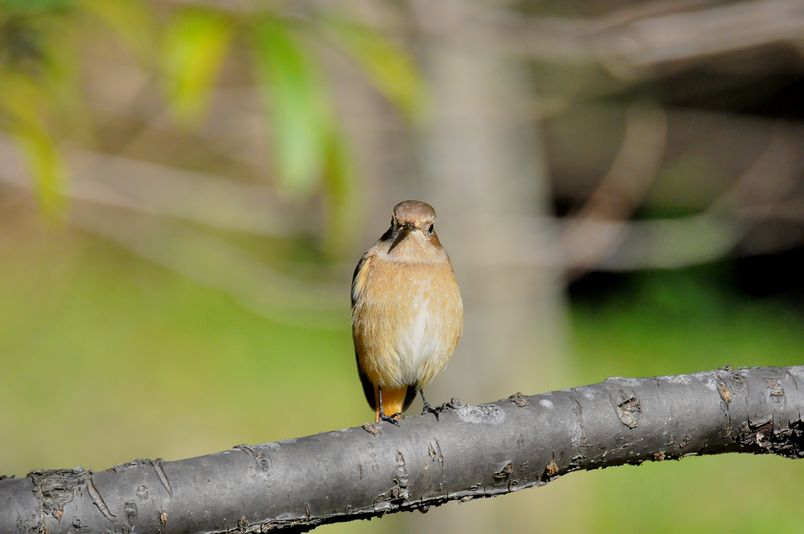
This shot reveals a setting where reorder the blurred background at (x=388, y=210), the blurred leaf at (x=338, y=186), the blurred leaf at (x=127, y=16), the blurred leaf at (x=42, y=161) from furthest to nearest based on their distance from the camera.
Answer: the blurred background at (x=388, y=210) < the blurred leaf at (x=338, y=186) < the blurred leaf at (x=127, y=16) < the blurred leaf at (x=42, y=161)

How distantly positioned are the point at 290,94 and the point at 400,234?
160 cm

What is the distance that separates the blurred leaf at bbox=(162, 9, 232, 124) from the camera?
2.13 metres

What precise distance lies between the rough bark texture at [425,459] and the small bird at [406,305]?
3.85ft

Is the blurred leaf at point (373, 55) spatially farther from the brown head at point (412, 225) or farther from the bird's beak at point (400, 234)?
the bird's beak at point (400, 234)

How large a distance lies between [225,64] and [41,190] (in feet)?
29.3

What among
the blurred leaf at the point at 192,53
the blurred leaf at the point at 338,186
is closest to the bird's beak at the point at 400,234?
the blurred leaf at the point at 338,186

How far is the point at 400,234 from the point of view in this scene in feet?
12.1

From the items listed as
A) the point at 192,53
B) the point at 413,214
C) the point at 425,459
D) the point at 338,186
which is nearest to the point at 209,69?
the point at 192,53

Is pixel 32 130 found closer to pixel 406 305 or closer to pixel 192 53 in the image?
pixel 192 53

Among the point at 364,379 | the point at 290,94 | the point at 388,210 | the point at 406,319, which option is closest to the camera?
the point at 290,94

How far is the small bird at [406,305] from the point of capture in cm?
365

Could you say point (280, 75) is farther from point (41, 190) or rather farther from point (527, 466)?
point (527, 466)

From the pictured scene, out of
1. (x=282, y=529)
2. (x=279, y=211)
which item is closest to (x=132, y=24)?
(x=282, y=529)

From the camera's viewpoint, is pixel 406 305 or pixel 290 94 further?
pixel 406 305
